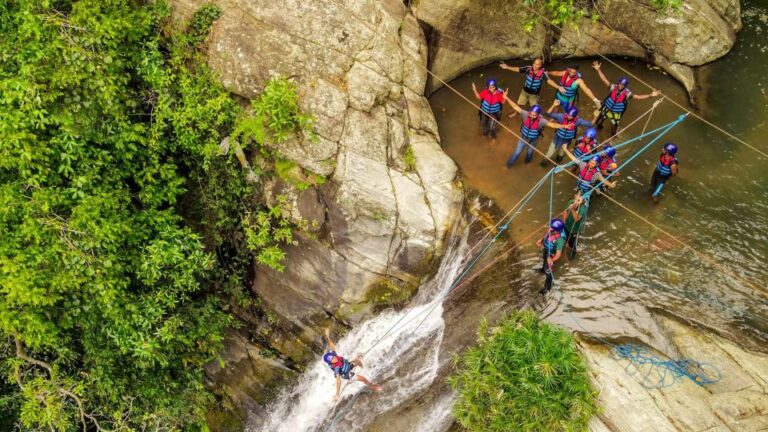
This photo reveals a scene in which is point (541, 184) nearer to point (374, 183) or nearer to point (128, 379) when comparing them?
point (374, 183)

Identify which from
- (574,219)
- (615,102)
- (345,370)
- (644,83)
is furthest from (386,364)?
(644,83)

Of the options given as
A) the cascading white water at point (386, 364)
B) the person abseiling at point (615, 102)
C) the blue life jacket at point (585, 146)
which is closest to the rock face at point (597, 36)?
the person abseiling at point (615, 102)

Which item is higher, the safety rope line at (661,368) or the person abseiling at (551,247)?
the person abseiling at (551,247)

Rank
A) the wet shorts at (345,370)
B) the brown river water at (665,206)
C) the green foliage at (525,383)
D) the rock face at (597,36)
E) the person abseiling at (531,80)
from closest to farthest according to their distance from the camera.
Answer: the green foliage at (525,383)
the brown river water at (665,206)
the wet shorts at (345,370)
the person abseiling at (531,80)
the rock face at (597,36)

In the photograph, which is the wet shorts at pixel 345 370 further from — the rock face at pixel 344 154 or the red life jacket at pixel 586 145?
the red life jacket at pixel 586 145

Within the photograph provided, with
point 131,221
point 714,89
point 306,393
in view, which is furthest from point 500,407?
point 714,89

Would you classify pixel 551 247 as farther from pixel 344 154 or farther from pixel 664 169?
pixel 344 154

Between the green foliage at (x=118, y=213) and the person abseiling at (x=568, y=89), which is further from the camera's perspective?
the person abseiling at (x=568, y=89)

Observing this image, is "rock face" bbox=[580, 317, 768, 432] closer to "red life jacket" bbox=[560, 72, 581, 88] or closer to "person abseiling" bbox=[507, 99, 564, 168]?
"person abseiling" bbox=[507, 99, 564, 168]

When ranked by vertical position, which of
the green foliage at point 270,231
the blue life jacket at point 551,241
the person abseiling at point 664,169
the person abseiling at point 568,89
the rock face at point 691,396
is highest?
the person abseiling at point 568,89
